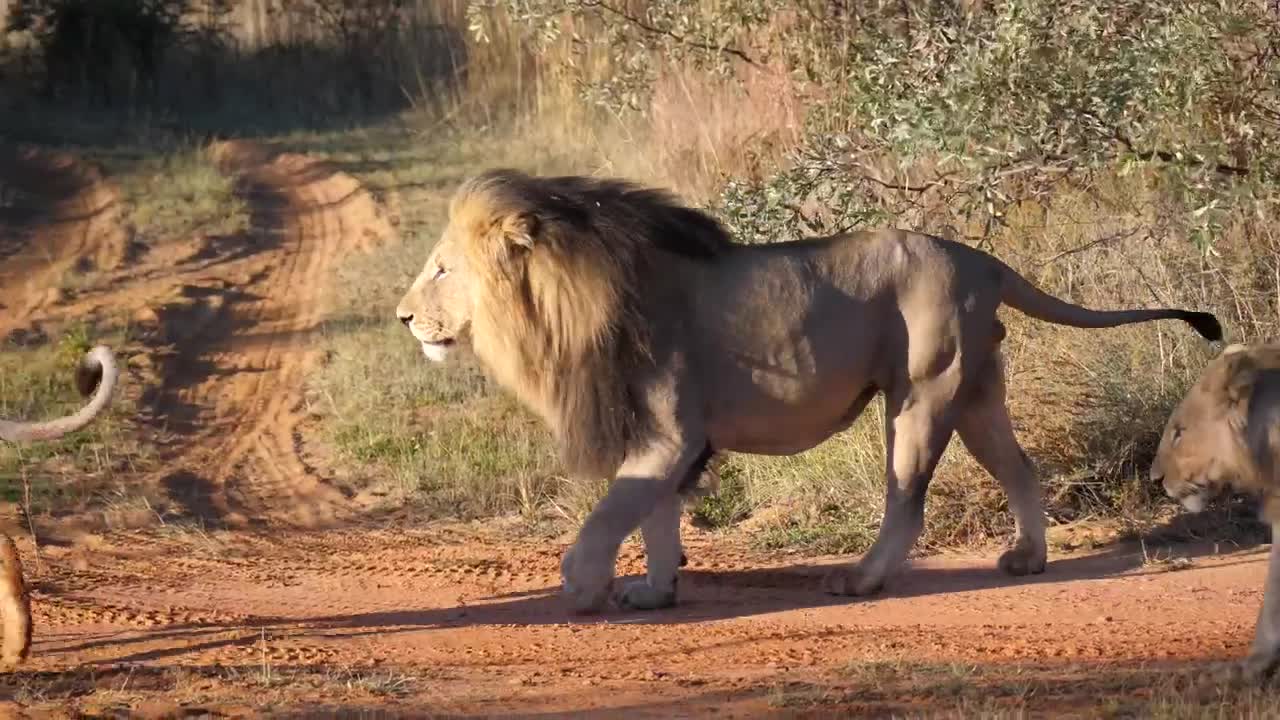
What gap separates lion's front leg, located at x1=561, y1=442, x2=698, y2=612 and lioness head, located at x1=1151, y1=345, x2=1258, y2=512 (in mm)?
1713

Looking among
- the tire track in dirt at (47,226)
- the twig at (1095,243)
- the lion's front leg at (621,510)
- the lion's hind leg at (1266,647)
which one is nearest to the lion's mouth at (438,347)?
the lion's front leg at (621,510)

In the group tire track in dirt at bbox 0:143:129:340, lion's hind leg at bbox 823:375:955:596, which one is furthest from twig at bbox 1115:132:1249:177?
tire track in dirt at bbox 0:143:129:340

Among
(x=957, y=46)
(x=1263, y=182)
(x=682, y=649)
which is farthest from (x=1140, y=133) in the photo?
(x=682, y=649)

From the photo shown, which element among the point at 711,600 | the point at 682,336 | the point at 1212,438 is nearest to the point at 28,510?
the point at 711,600

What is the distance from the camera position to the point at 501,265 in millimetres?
6223

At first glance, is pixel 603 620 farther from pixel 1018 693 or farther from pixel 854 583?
pixel 1018 693

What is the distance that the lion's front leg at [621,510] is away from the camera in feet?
20.2

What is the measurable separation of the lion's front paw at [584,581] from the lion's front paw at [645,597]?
232 millimetres

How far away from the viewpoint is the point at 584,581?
626 cm

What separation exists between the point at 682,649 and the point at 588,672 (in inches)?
18.7

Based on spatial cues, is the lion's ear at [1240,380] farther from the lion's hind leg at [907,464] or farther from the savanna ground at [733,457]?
the lion's hind leg at [907,464]

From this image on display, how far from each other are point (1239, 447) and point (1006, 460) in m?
2.02

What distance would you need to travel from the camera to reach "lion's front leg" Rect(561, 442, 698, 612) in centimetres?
614

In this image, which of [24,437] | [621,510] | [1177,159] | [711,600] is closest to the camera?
[24,437]
